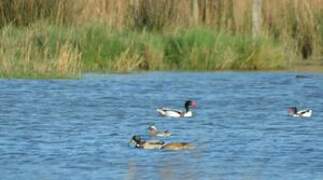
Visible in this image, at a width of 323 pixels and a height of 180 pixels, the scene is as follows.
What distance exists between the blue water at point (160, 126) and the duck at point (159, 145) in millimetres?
116

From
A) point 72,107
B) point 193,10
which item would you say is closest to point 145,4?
point 193,10

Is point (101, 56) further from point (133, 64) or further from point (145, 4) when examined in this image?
point (145, 4)

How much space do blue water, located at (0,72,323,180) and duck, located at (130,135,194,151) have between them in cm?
12

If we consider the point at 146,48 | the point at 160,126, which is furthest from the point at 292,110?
the point at 146,48

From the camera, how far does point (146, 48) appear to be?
2845cm

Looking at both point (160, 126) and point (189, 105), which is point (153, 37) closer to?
point (189, 105)

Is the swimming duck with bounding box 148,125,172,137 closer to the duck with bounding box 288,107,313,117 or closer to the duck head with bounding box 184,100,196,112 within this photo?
the duck head with bounding box 184,100,196,112

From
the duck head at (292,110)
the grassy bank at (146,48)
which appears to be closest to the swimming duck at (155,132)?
the duck head at (292,110)

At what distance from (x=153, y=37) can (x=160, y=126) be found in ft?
32.9

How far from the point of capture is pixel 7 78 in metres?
25.5

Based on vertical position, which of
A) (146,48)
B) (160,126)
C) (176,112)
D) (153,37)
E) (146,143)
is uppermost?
(153,37)

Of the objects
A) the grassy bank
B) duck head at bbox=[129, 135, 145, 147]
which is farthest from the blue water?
the grassy bank

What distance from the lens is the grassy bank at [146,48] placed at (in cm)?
2748

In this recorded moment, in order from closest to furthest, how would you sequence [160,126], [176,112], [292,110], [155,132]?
[155,132] < [160,126] < [176,112] < [292,110]
